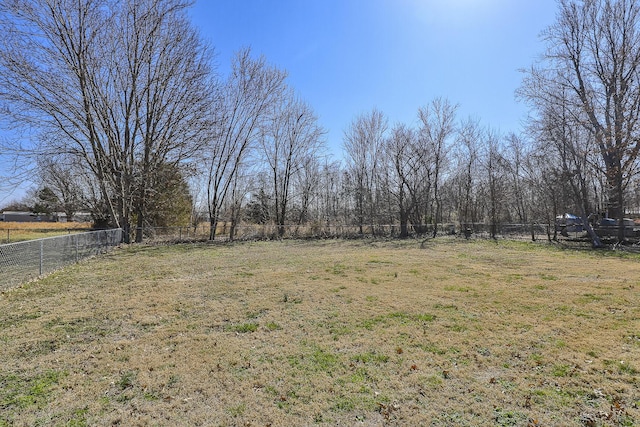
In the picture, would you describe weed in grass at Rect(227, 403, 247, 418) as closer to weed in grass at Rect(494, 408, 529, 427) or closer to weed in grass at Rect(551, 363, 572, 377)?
weed in grass at Rect(494, 408, 529, 427)

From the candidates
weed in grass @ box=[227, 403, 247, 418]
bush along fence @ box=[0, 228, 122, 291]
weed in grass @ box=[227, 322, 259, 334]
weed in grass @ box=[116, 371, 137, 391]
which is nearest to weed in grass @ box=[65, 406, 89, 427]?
weed in grass @ box=[116, 371, 137, 391]

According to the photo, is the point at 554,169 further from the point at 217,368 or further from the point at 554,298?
the point at 217,368

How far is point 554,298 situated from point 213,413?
6157 millimetres

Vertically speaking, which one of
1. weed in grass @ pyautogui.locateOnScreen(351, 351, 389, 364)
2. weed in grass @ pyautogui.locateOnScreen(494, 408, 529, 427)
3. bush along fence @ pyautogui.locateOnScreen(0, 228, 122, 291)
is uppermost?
bush along fence @ pyautogui.locateOnScreen(0, 228, 122, 291)

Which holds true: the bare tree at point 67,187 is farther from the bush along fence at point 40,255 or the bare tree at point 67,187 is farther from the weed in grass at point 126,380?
the weed in grass at point 126,380

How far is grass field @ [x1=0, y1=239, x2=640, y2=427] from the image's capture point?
2.53m

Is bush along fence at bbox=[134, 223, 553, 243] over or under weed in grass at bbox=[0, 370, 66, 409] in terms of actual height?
over

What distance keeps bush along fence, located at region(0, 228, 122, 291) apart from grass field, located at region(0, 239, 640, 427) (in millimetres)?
510

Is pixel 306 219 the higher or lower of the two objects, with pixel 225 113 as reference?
lower

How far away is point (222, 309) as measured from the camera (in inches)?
212

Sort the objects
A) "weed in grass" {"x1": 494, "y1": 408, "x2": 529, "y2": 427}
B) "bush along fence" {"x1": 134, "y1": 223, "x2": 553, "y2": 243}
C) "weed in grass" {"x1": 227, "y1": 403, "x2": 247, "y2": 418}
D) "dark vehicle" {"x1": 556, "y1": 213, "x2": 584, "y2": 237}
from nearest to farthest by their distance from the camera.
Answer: "weed in grass" {"x1": 494, "y1": 408, "x2": 529, "y2": 427} → "weed in grass" {"x1": 227, "y1": 403, "x2": 247, "y2": 418} → "bush along fence" {"x1": 134, "y1": 223, "x2": 553, "y2": 243} → "dark vehicle" {"x1": 556, "y1": 213, "x2": 584, "y2": 237}

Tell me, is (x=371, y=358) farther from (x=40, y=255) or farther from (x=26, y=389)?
(x=40, y=255)

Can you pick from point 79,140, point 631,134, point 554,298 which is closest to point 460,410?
point 554,298

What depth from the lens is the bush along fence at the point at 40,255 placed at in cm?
656
